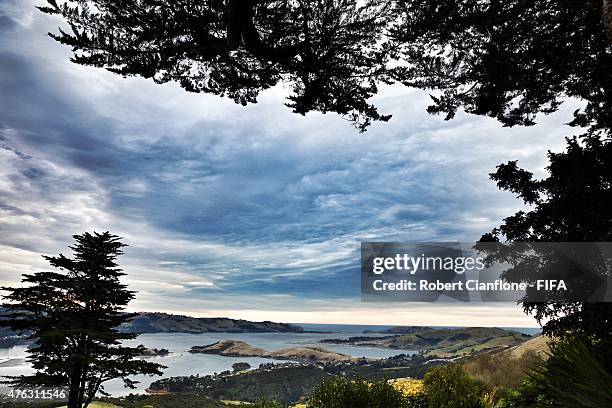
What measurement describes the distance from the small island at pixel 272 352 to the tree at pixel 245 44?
60068mm

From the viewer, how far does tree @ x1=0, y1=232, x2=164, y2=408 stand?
84.1 feet

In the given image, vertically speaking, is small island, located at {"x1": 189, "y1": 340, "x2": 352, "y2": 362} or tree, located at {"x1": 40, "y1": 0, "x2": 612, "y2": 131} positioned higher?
tree, located at {"x1": 40, "y1": 0, "x2": 612, "y2": 131}

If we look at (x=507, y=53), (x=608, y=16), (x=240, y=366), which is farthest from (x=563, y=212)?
(x=240, y=366)

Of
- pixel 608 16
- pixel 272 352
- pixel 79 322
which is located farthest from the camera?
pixel 272 352

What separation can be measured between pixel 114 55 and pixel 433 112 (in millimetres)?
6196

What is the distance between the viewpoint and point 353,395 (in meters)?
8.84

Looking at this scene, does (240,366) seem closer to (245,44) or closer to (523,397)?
(523,397)

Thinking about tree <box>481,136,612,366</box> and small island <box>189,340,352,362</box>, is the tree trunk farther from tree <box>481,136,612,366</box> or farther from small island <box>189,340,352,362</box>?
small island <box>189,340,352,362</box>

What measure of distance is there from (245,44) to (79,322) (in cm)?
2693

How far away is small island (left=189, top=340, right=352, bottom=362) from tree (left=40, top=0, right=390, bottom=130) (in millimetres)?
60068

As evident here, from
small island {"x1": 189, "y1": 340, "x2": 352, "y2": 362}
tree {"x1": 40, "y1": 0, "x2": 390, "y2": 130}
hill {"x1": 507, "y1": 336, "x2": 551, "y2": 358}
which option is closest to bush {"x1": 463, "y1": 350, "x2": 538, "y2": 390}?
hill {"x1": 507, "y1": 336, "x2": 551, "y2": 358}

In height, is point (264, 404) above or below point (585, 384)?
below

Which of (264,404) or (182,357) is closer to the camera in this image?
(264,404)

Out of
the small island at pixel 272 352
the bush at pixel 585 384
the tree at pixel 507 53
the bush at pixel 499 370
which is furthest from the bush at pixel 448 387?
the small island at pixel 272 352
